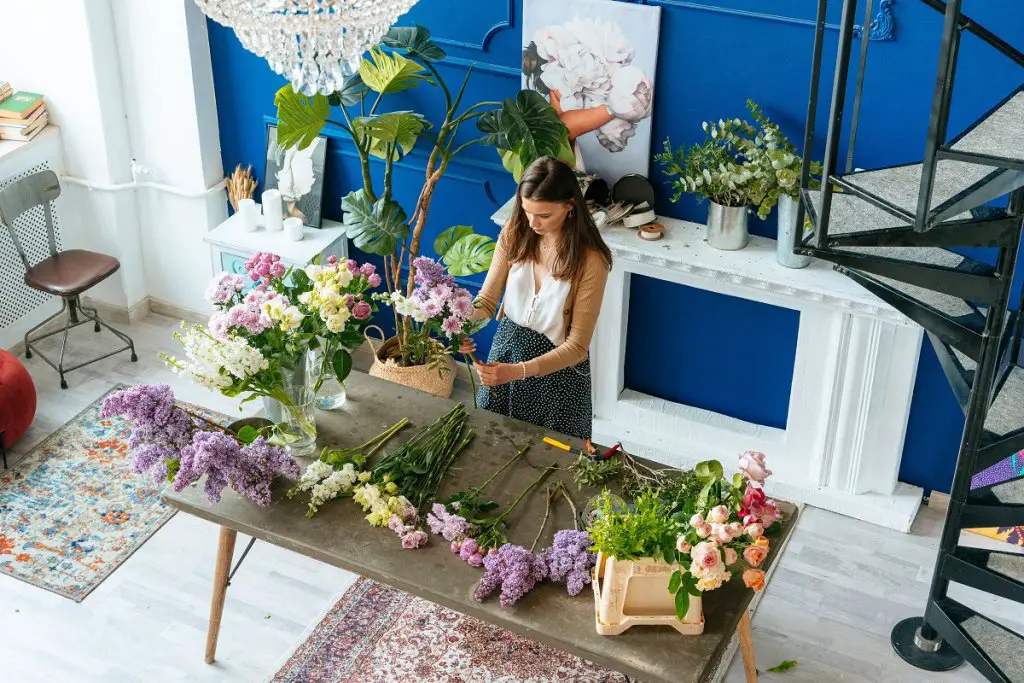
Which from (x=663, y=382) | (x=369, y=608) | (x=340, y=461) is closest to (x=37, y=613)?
(x=369, y=608)

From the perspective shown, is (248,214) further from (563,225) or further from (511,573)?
(511,573)

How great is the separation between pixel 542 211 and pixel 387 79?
4.94 ft

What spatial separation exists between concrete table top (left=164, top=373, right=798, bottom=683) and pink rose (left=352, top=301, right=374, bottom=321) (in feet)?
1.76

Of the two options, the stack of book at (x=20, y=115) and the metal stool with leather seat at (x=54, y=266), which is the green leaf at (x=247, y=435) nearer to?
the metal stool with leather seat at (x=54, y=266)

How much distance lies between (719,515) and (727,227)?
7.19 feet

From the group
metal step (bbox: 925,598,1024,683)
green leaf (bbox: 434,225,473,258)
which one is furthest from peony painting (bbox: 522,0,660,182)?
metal step (bbox: 925,598,1024,683)

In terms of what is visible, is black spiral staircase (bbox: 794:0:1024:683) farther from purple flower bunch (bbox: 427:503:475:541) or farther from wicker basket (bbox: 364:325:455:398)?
wicker basket (bbox: 364:325:455:398)

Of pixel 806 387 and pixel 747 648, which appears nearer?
pixel 747 648

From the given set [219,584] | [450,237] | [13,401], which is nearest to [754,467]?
[219,584]

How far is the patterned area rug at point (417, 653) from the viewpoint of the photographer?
4.16 meters

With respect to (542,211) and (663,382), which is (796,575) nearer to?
(663,382)

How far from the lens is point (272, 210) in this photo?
5.76 meters

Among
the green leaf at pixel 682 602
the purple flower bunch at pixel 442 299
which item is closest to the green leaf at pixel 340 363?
the purple flower bunch at pixel 442 299

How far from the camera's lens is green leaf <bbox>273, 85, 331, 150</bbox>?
4.95 meters
